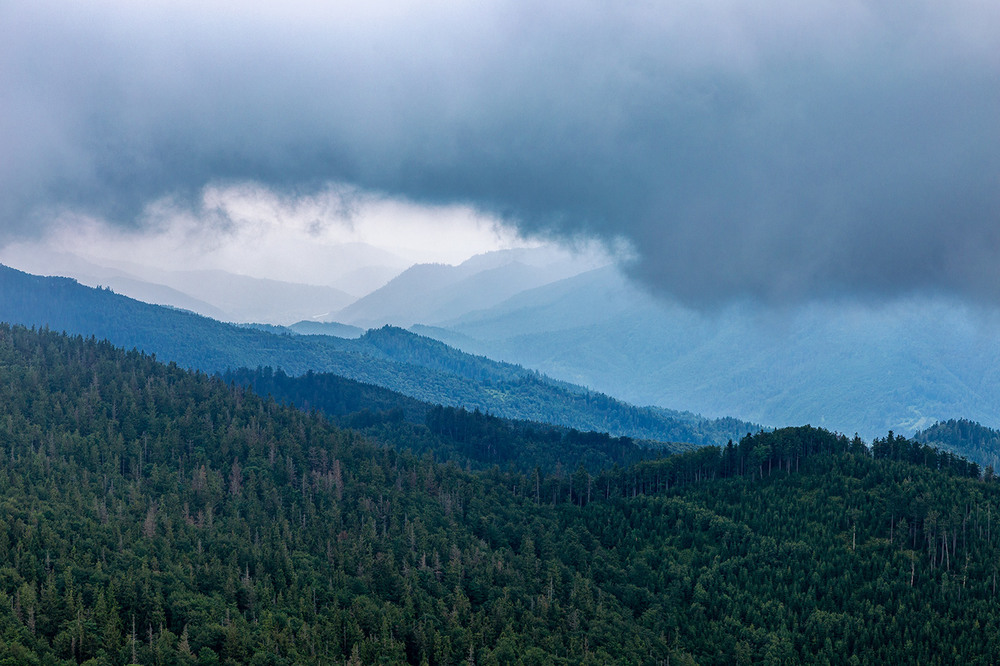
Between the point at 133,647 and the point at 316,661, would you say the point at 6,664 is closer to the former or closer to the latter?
the point at 133,647

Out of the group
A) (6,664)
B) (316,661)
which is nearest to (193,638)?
(316,661)

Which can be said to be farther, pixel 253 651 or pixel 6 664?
Result: pixel 253 651

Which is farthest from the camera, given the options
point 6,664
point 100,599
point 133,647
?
point 100,599

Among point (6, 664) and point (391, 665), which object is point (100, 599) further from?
point (391, 665)

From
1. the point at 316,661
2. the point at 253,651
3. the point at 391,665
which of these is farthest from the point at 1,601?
the point at 391,665

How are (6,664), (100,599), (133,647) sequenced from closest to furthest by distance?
(6,664) < (133,647) < (100,599)

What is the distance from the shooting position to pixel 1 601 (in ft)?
626

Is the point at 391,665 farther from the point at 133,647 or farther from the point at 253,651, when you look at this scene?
the point at 133,647

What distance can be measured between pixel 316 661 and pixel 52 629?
165 ft

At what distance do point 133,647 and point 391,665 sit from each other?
159ft

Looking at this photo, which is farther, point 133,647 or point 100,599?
point 100,599

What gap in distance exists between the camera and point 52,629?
193375 mm

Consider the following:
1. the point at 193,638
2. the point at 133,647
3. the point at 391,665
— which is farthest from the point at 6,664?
the point at 391,665

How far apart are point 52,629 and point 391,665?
64664 millimetres
